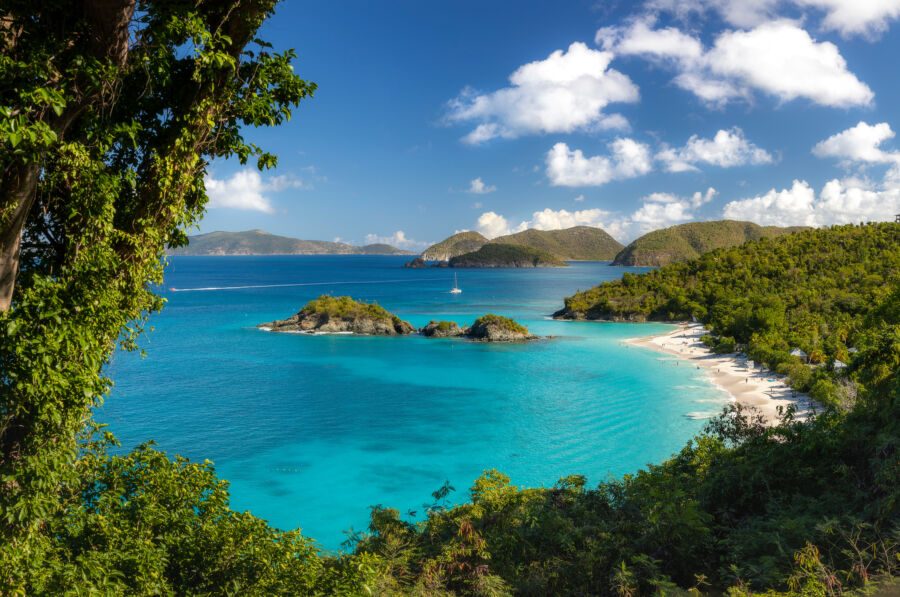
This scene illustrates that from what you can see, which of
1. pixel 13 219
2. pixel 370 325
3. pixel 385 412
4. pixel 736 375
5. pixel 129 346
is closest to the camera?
pixel 13 219

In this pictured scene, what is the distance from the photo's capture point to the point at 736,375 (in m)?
43.8

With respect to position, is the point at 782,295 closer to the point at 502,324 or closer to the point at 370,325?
the point at 502,324

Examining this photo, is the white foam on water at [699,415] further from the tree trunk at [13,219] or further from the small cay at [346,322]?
the small cay at [346,322]

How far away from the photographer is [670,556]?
999 cm

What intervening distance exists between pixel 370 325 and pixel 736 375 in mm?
46180

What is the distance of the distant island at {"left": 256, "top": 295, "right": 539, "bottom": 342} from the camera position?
66.4 metres

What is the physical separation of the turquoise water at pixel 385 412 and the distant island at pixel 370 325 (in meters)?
3.69

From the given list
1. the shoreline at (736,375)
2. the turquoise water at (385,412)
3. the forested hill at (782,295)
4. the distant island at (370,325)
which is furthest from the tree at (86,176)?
the distant island at (370,325)

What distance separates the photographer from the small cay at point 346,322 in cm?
7044

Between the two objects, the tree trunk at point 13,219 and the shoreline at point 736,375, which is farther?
the shoreline at point 736,375

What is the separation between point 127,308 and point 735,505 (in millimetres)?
Answer: 13589

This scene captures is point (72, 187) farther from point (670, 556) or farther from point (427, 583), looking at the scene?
point (670, 556)

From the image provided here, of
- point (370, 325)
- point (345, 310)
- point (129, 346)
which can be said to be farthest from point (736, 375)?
point (345, 310)

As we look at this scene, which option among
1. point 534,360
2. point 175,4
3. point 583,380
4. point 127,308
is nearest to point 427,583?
point 127,308
